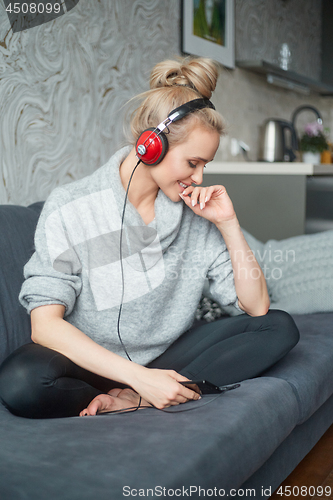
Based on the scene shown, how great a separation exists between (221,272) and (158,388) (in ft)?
1.41

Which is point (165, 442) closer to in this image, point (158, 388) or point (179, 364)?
point (158, 388)

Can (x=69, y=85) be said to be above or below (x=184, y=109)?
above

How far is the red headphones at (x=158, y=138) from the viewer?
107 cm

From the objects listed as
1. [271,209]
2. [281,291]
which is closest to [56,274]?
[281,291]

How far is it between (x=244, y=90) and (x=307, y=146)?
625 mm

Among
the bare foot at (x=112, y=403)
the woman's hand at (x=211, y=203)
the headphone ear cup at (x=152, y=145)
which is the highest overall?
the headphone ear cup at (x=152, y=145)

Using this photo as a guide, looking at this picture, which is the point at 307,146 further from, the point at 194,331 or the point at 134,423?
the point at 134,423

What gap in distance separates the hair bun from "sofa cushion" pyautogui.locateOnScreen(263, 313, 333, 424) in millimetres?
674

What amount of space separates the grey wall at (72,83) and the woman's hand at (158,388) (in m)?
0.92

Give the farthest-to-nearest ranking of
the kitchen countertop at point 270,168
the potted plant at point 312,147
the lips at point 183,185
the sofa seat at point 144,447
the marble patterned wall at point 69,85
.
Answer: the potted plant at point 312,147 < the kitchen countertop at point 270,168 < the marble patterned wall at point 69,85 < the lips at point 183,185 < the sofa seat at point 144,447

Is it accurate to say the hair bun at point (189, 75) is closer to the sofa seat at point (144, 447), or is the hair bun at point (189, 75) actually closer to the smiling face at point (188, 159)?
the smiling face at point (188, 159)

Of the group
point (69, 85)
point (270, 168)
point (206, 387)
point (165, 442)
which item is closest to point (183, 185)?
point (206, 387)

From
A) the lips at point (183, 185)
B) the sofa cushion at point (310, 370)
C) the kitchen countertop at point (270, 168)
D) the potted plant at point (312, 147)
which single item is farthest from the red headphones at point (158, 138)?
the potted plant at point (312, 147)

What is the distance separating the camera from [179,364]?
1216mm
